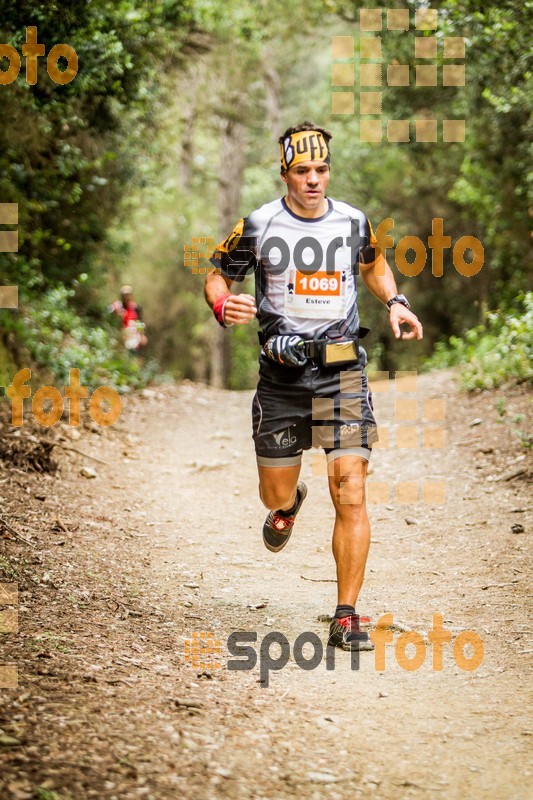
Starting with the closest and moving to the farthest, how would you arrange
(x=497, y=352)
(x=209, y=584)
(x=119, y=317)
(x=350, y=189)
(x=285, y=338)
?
(x=285, y=338) < (x=209, y=584) < (x=497, y=352) < (x=119, y=317) < (x=350, y=189)

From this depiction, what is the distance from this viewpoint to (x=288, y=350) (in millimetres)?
4523

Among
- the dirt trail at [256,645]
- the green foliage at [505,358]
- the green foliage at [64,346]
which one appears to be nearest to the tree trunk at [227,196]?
the green foliage at [64,346]

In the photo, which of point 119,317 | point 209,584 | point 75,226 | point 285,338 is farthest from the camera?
point 119,317

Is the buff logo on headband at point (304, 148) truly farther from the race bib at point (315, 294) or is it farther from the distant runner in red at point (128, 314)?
the distant runner in red at point (128, 314)

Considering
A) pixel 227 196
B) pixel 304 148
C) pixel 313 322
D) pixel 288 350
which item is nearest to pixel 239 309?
pixel 288 350

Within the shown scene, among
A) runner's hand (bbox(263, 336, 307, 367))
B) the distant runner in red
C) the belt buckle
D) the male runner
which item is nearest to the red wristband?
the male runner

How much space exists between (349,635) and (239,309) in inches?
67.2

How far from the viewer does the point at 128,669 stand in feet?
12.4

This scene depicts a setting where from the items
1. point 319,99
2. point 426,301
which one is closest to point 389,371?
point 426,301

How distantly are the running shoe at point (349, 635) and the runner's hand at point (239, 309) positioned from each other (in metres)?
1.58

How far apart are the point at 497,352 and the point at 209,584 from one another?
698cm

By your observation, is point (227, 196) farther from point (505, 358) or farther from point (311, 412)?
point (311, 412)

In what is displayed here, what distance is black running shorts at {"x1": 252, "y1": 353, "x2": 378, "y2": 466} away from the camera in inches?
181

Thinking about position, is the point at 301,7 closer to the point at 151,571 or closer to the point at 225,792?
the point at 151,571
